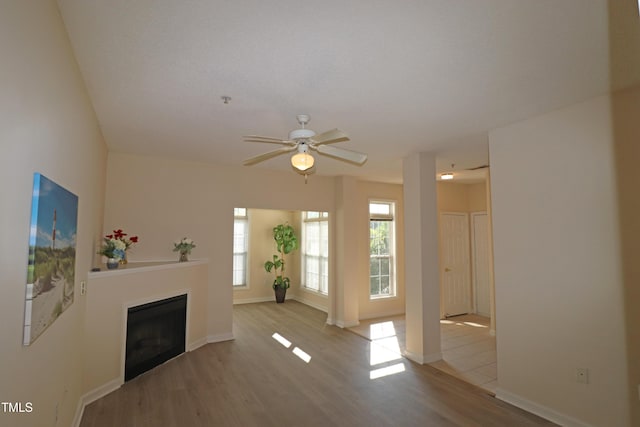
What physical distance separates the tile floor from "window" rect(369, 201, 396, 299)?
2.04 ft

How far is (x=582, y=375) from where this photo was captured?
2.73m

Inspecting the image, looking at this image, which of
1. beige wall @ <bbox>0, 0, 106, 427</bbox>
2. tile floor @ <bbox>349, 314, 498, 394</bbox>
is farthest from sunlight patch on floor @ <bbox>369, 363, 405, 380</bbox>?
beige wall @ <bbox>0, 0, 106, 427</bbox>

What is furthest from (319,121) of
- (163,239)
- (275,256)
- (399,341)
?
(275,256)

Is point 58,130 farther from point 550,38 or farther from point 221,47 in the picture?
point 550,38

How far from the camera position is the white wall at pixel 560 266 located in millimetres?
2629

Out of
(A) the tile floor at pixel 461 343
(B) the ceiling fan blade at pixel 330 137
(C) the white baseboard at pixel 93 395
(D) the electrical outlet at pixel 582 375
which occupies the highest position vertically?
(B) the ceiling fan blade at pixel 330 137

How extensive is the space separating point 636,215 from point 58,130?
160 inches

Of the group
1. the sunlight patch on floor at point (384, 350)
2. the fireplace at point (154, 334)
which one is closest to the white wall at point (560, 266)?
the sunlight patch on floor at point (384, 350)

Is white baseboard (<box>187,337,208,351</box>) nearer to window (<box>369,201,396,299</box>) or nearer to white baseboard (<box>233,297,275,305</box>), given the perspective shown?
white baseboard (<box>233,297,275,305</box>)

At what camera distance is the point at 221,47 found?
6.66 feet

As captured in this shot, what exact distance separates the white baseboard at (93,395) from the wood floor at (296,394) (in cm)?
6

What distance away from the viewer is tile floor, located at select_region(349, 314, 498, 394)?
390cm

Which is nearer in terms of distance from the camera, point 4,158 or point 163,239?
point 4,158

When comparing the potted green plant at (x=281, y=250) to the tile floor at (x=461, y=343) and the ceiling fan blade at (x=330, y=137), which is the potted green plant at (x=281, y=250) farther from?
the ceiling fan blade at (x=330, y=137)
